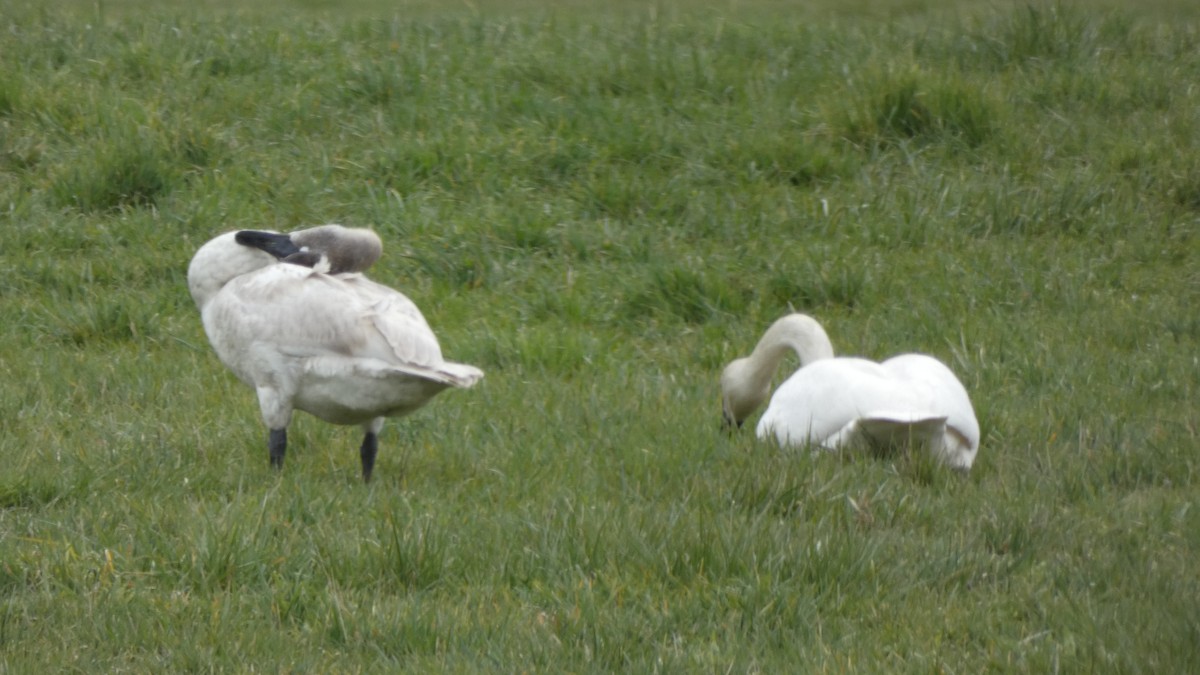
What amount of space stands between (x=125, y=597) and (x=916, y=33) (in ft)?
27.7

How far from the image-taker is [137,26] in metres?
10.9

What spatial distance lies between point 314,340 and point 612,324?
9.46 feet

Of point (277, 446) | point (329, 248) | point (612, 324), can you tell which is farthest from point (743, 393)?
point (277, 446)

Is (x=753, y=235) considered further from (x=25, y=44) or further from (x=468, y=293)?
(x=25, y=44)

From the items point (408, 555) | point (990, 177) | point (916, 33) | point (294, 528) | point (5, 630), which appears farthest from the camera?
point (916, 33)

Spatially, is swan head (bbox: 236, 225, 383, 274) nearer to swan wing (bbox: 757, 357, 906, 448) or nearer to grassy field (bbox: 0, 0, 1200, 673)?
grassy field (bbox: 0, 0, 1200, 673)

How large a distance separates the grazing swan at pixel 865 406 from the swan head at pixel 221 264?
197 cm

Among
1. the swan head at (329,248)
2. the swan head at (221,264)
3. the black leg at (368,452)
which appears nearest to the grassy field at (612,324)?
the black leg at (368,452)

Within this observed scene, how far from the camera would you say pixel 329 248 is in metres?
6.00

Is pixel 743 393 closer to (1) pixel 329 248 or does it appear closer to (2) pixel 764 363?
(2) pixel 764 363

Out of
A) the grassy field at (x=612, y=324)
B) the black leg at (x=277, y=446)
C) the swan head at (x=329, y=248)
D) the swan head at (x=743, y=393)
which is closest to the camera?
the grassy field at (x=612, y=324)

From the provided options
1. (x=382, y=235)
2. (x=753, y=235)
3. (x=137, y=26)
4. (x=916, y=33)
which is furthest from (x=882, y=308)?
(x=137, y=26)

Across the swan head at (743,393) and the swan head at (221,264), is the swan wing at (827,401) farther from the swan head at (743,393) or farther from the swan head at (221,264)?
the swan head at (221,264)

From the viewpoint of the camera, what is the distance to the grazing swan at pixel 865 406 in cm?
564
